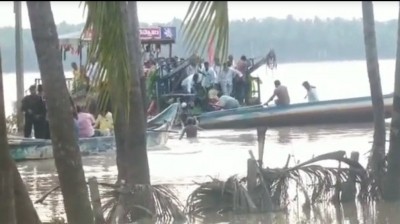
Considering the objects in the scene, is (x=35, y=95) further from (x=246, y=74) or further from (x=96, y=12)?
(x=96, y=12)

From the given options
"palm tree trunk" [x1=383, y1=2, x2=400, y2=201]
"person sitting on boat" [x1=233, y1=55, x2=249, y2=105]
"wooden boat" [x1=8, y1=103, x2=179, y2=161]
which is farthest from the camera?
"person sitting on boat" [x1=233, y1=55, x2=249, y2=105]

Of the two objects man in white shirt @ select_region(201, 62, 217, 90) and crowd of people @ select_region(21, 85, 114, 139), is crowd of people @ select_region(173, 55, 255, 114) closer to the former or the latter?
man in white shirt @ select_region(201, 62, 217, 90)

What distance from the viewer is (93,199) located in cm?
1030

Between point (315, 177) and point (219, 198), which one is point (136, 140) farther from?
point (315, 177)

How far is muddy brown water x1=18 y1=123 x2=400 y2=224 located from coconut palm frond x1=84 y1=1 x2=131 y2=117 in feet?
15.5

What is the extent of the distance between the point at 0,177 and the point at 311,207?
5.81m

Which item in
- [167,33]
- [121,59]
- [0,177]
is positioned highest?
[167,33]

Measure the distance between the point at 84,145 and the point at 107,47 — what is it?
13.7 metres

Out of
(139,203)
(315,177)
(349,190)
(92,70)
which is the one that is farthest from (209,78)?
(92,70)

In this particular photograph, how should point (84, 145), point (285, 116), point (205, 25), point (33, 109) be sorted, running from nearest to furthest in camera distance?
point (205, 25) → point (84, 145) → point (33, 109) → point (285, 116)

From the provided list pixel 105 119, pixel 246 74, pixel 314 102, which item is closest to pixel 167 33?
pixel 246 74

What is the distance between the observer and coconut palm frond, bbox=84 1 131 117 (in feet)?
22.1

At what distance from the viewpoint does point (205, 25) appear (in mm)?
5199

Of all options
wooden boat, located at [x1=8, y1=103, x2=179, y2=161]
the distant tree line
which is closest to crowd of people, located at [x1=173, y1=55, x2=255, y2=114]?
the distant tree line
